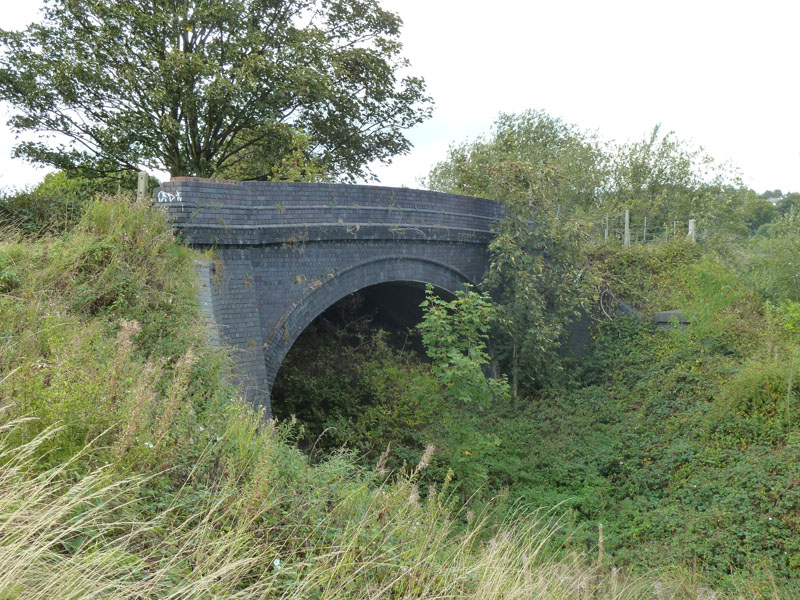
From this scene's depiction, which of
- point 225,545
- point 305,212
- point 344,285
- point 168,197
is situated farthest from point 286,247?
point 225,545

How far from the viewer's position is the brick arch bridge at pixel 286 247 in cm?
691

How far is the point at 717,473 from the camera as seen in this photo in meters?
7.05

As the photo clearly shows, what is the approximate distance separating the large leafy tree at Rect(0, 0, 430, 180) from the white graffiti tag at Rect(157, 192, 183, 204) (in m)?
4.30

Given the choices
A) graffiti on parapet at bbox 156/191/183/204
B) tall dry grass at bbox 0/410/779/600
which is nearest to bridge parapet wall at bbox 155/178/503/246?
graffiti on parapet at bbox 156/191/183/204

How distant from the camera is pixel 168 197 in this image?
690cm

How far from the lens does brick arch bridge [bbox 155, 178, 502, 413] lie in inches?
272

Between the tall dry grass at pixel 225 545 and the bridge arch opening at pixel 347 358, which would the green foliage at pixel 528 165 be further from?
the tall dry grass at pixel 225 545

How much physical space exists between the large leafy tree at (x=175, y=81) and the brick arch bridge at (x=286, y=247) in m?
2.70

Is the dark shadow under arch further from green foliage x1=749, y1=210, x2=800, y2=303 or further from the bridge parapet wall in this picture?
green foliage x1=749, y1=210, x2=800, y2=303

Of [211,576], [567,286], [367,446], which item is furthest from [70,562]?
[567,286]

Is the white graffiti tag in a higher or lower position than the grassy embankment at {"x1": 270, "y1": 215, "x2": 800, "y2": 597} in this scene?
higher

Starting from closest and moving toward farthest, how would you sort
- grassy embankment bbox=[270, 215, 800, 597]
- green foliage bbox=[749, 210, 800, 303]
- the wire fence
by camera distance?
grassy embankment bbox=[270, 215, 800, 597], green foliage bbox=[749, 210, 800, 303], the wire fence

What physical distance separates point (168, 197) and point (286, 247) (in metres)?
1.61

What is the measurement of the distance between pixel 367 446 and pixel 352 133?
899 cm
